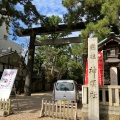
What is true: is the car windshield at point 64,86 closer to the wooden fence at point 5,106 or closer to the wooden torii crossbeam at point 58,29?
the wooden fence at point 5,106

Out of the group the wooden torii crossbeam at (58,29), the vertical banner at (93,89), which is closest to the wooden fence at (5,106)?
the vertical banner at (93,89)

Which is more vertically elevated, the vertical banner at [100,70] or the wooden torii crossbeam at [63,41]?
the wooden torii crossbeam at [63,41]

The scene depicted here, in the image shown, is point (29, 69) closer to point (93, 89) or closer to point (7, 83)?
point (7, 83)

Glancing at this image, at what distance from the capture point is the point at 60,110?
8148mm

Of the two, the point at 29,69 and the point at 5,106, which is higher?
the point at 29,69

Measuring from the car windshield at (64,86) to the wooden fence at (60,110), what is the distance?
2.73m

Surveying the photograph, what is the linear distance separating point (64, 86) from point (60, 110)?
3529mm

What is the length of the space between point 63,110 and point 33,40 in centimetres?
1387

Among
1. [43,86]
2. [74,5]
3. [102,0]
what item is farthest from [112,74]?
[43,86]

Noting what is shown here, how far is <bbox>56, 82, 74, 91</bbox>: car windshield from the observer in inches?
451

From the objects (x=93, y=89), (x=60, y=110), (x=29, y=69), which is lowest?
(x=60, y=110)

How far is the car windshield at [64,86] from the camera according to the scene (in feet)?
37.6

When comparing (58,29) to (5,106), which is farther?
(58,29)

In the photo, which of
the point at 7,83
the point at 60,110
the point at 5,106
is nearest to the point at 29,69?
the point at 7,83
